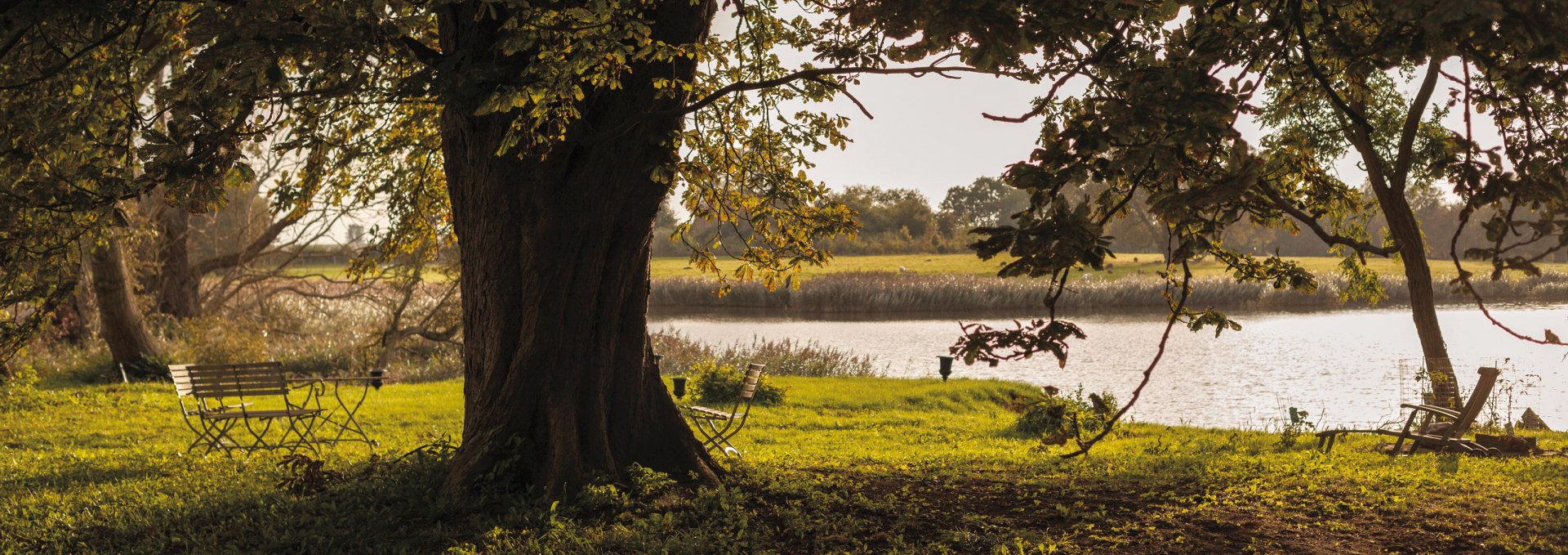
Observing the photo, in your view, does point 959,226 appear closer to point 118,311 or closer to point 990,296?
point 990,296

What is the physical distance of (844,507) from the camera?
597 centimetres

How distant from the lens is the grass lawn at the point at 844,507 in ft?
17.3

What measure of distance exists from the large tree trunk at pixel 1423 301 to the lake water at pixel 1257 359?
0.59m

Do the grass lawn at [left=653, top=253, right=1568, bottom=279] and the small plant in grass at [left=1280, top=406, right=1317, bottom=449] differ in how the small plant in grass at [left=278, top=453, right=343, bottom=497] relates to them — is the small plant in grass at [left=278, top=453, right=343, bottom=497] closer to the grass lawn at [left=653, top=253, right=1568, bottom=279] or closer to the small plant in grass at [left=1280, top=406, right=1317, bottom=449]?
the small plant in grass at [left=1280, top=406, right=1317, bottom=449]

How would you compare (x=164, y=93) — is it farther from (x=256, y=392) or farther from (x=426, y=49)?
(x=256, y=392)

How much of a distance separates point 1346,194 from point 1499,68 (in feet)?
20.5

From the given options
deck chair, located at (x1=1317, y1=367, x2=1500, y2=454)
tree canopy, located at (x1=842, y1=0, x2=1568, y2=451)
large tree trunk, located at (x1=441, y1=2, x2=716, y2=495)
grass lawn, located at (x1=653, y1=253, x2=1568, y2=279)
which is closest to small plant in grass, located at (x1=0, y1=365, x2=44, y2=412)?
large tree trunk, located at (x1=441, y1=2, x2=716, y2=495)

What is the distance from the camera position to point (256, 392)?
27.8 ft

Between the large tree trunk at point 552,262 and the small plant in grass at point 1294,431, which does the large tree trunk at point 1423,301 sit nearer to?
the small plant in grass at point 1294,431

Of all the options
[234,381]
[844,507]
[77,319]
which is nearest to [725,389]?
[234,381]

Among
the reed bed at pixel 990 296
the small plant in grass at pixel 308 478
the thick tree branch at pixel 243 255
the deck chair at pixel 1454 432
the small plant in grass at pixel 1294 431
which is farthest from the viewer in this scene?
the reed bed at pixel 990 296

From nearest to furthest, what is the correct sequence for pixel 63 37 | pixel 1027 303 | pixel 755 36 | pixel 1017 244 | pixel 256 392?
pixel 1017 244 → pixel 63 37 → pixel 755 36 → pixel 256 392 → pixel 1027 303

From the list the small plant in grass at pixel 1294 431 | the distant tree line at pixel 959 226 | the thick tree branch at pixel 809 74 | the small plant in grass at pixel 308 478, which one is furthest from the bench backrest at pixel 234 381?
the distant tree line at pixel 959 226

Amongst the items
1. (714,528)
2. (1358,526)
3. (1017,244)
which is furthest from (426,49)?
(1358,526)
